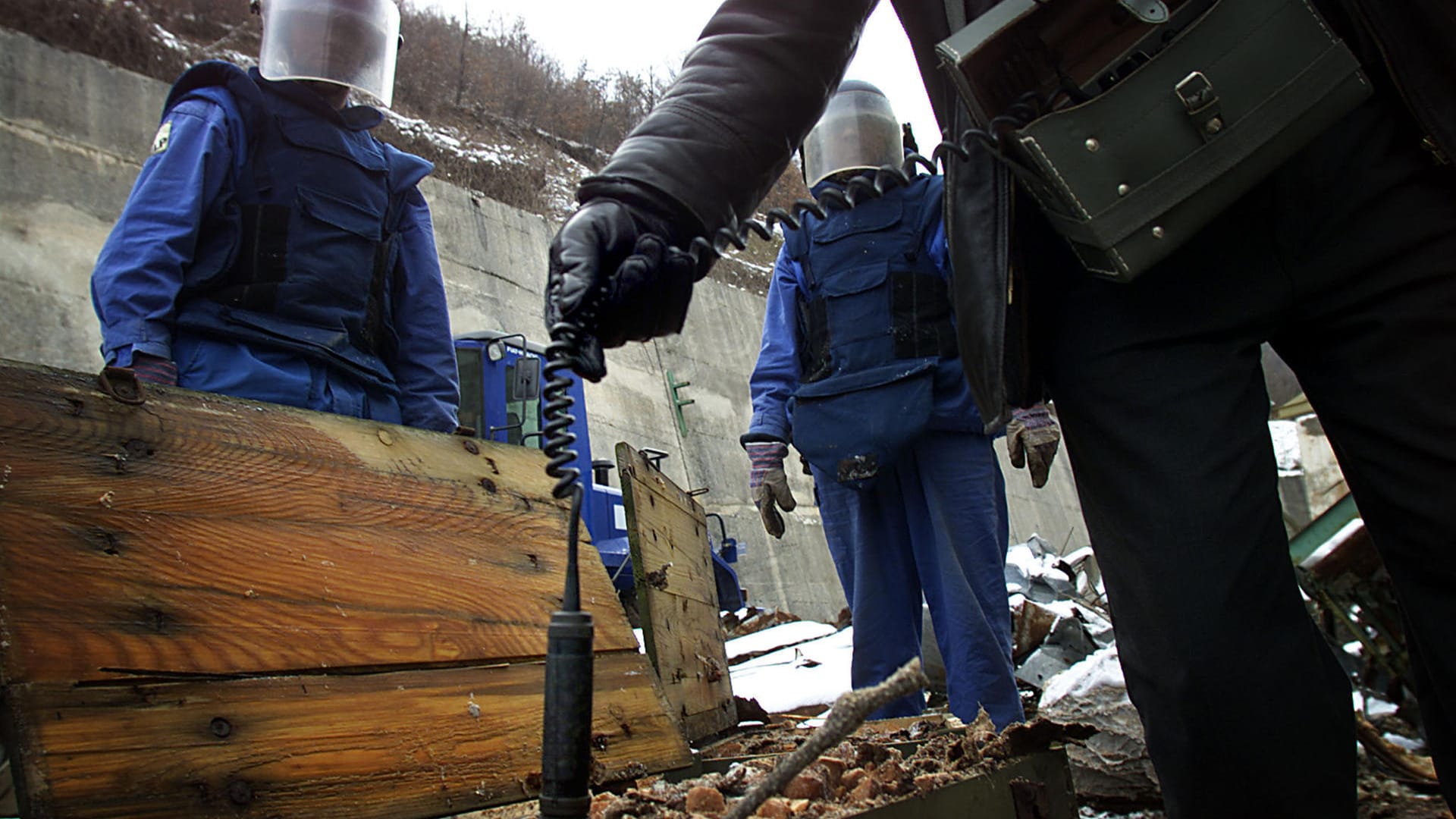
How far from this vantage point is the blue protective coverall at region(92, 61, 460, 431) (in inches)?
90.5

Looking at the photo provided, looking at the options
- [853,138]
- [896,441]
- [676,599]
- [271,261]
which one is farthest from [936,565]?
[271,261]

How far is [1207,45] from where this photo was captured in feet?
3.53

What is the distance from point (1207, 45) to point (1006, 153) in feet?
0.75

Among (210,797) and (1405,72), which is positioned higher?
(1405,72)

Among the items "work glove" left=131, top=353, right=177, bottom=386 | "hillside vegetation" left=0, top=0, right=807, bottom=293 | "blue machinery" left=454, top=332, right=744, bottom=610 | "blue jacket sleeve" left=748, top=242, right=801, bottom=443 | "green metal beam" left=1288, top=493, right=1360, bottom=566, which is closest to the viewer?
"work glove" left=131, top=353, right=177, bottom=386

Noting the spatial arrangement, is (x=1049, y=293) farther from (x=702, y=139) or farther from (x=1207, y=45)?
(x=702, y=139)

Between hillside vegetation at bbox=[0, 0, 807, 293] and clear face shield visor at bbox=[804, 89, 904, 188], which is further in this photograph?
hillside vegetation at bbox=[0, 0, 807, 293]

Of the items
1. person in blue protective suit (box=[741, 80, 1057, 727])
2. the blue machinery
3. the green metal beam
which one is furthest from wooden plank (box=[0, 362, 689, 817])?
the blue machinery

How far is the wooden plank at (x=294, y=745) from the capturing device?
1.20m

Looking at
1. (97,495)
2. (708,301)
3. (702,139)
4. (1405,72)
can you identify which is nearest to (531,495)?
(97,495)

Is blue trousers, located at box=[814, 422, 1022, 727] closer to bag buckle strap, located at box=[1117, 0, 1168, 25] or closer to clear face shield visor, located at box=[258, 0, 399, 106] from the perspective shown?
clear face shield visor, located at box=[258, 0, 399, 106]

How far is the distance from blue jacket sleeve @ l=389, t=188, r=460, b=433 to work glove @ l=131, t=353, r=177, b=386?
0.63 metres

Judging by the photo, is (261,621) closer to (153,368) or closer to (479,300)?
(153,368)

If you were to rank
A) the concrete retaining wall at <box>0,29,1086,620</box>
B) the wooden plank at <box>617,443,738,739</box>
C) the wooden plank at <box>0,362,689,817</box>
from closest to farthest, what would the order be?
1. the wooden plank at <box>0,362,689,817</box>
2. the wooden plank at <box>617,443,738,739</box>
3. the concrete retaining wall at <box>0,29,1086,620</box>
